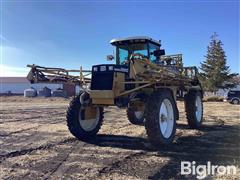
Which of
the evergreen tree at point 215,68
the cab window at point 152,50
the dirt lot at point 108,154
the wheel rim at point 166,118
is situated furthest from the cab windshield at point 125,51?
the evergreen tree at point 215,68

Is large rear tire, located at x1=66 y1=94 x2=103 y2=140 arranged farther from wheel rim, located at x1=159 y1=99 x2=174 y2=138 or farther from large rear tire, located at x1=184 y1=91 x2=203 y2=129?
large rear tire, located at x1=184 y1=91 x2=203 y2=129

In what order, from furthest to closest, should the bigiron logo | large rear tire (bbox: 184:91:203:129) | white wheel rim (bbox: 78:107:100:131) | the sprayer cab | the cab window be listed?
large rear tire (bbox: 184:91:203:129), the cab window, the sprayer cab, white wheel rim (bbox: 78:107:100:131), the bigiron logo

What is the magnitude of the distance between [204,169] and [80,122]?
423 centimetres

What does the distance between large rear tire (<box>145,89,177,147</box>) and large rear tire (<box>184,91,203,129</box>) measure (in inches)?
105

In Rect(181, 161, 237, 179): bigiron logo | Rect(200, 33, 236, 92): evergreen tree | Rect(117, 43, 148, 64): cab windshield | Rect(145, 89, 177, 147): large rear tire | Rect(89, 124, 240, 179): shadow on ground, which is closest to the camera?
Rect(181, 161, 237, 179): bigiron logo

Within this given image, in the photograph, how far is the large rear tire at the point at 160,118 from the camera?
7547 millimetres

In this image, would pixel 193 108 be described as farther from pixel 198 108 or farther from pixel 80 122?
pixel 80 122

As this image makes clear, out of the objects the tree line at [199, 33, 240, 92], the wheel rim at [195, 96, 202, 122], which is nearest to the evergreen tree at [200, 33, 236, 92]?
the tree line at [199, 33, 240, 92]

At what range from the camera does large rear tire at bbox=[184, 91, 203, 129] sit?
11.2 m

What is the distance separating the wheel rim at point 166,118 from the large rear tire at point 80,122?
7.22 feet

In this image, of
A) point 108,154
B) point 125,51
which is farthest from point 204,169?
point 125,51

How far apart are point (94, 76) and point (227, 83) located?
42.7 metres

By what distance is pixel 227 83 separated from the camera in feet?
157

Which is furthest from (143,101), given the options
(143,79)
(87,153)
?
(87,153)
